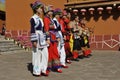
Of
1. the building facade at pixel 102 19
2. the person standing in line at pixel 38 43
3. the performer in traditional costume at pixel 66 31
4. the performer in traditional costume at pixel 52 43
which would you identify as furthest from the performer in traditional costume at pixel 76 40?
the building facade at pixel 102 19

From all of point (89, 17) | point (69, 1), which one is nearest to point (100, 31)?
point (89, 17)

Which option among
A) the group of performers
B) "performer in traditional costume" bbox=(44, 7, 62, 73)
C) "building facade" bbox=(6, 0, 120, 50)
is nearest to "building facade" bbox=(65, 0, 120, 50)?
"building facade" bbox=(6, 0, 120, 50)

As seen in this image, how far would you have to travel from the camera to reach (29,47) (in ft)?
51.1

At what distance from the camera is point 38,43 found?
8336 millimetres

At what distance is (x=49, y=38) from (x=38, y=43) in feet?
1.47

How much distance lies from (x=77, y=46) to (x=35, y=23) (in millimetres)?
3375

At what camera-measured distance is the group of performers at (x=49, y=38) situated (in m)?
8.34

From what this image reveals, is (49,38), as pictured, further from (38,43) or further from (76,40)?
(76,40)

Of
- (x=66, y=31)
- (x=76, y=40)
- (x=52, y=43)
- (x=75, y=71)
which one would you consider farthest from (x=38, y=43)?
(x=76, y=40)

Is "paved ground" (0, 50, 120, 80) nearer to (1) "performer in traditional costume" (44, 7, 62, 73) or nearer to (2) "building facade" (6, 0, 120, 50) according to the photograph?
(1) "performer in traditional costume" (44, 7, 62, 73)

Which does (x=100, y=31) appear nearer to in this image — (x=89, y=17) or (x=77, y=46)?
(x=89, y=17)

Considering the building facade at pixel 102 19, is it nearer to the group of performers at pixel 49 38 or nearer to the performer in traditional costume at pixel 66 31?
the group of performers at pixel 49 38

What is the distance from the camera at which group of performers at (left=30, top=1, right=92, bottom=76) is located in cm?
834

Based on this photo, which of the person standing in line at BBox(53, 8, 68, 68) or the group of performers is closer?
the group of performers
